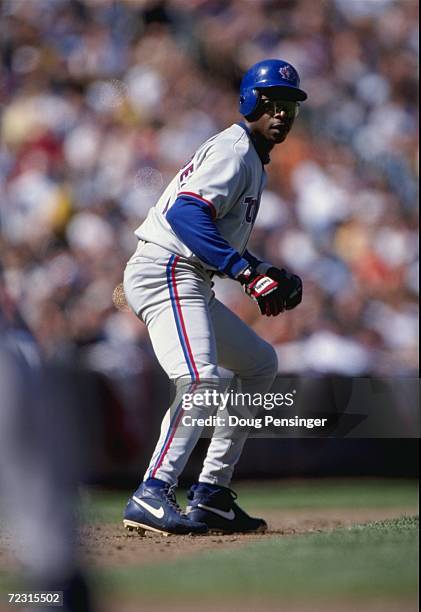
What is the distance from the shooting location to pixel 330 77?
8617 millimetres

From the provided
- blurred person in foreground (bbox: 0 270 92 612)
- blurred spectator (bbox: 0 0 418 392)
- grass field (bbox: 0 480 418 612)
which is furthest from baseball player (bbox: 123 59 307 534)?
blurred spectator (bbox: 0 0 418 392)

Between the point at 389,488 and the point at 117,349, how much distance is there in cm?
203

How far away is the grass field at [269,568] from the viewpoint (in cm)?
323

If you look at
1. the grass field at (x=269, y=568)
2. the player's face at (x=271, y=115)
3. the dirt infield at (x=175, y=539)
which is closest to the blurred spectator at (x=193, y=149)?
the dirt infield at (x=175, y=539)

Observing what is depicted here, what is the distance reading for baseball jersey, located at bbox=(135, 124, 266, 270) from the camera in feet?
13.3

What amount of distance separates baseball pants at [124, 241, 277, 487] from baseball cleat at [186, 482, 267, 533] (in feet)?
0.16

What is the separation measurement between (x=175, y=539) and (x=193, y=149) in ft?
15.4

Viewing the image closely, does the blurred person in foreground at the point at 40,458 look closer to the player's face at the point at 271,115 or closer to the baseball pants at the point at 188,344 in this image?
the baseball pants at the point at 188,344

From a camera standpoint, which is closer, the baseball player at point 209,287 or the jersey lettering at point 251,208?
the baseball player at point 209,287

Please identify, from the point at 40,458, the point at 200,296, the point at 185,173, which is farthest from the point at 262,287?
the point at 40,458

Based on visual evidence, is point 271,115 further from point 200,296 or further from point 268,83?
point 200,296

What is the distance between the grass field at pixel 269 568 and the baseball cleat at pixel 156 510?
61 millimetres

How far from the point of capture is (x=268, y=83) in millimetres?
4234

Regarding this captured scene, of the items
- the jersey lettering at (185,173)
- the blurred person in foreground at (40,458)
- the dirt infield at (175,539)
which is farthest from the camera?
the jersey lettering at (185,173)
